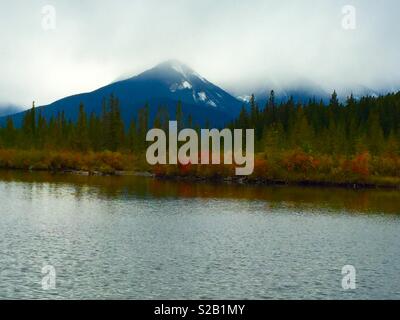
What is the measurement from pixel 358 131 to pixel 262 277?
402 feet

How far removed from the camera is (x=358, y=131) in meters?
150

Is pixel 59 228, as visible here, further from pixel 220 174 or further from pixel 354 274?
pixel 220 174

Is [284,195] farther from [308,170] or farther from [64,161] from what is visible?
[64,161]

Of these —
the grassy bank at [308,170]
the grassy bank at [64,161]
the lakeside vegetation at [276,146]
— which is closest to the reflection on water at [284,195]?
the grassy bank at [308,170]

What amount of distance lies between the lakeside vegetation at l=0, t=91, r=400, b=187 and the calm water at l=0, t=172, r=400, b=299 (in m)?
46.5

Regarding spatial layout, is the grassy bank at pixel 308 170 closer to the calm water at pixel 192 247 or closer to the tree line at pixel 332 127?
the tree line at pixel 332 127

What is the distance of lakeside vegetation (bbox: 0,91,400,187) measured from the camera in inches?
4963

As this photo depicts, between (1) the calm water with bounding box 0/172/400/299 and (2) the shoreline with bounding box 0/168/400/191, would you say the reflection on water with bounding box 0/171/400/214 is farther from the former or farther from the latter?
(2) the shoreline with bounding box 0/168/400/191

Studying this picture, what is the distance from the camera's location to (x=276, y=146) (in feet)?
438

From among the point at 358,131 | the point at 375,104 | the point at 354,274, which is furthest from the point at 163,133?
the point at 354,274

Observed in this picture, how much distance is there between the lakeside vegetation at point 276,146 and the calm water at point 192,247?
46.5 metres

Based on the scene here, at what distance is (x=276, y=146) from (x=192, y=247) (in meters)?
91.9

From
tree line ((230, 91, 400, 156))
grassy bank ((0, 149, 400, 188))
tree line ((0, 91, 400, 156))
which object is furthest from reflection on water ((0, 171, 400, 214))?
tree line ((0, 91, 400, 156))

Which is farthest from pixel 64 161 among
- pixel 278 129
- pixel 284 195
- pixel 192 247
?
A: pixel 192 247
